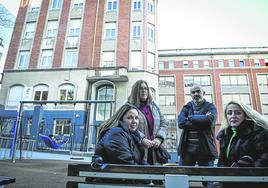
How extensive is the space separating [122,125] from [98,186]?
2.26ft

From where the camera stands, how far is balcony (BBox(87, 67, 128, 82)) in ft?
52.9

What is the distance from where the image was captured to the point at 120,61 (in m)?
17.2

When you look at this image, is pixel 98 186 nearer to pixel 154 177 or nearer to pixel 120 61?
pixel 154 177

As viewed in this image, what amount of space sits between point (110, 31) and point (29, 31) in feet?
27.3

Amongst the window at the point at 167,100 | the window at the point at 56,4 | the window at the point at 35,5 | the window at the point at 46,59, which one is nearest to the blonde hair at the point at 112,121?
Answer: the window at the point at 46,59

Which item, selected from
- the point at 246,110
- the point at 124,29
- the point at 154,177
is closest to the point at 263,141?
the point at 246,110

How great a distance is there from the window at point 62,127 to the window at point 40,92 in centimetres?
273

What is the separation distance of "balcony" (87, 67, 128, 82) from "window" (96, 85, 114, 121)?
0.96 m

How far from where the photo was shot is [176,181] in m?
1.18

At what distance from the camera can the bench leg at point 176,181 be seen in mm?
1169

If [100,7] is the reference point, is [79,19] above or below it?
below

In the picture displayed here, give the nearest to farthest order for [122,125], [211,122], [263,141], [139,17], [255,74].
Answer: [263,141], [122,125], [211,122], [139,17], [255,74]

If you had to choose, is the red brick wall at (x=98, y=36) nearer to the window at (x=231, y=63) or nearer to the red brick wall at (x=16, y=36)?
the red brick wall at (x=16, y=36)

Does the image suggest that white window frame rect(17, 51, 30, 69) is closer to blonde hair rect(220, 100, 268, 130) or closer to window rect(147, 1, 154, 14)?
window rect(147, 1, 154, 14)
